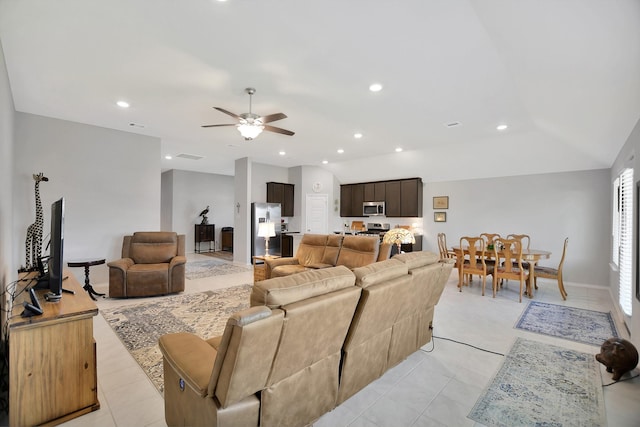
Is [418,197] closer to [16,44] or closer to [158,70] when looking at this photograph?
[158,70]

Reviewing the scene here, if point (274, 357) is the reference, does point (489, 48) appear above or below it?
above

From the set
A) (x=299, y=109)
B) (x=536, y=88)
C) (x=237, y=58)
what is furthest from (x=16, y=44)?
(x=536, y=88)

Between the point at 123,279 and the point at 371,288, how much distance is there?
13.7 ft

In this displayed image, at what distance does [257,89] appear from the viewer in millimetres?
3451

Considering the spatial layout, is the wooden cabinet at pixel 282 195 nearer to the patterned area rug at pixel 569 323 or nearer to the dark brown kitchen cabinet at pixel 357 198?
→ the dark brown kitchen cabinet at pixel 357 198

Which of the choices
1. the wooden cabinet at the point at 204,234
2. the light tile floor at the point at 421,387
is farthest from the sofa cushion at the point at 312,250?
the wooden cabinet at the point at 204,234

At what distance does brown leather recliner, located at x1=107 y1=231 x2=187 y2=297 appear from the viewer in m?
4.39

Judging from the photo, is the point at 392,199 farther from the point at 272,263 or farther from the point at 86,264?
the point at 86,264

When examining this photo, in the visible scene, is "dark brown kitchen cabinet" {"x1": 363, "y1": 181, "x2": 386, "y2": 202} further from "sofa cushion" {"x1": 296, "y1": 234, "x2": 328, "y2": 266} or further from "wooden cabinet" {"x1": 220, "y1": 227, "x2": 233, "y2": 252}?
"wooden cabinet" {"x1": 220, "y1": 227, "x2": 233, "y2": 252}

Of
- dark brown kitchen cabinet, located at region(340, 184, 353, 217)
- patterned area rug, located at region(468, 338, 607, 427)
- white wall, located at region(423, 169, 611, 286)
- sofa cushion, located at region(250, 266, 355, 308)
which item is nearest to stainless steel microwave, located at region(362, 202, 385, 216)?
dark brown kitchen cabinet, located at region(340, 184, 353, 217)

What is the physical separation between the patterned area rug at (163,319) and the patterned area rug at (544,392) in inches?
97.8

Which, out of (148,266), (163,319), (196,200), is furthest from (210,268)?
(196,200)

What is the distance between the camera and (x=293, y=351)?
1.50m

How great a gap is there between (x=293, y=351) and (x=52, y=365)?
5.16 ft
